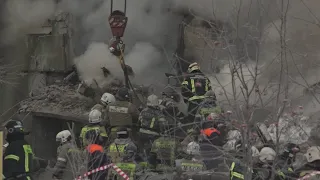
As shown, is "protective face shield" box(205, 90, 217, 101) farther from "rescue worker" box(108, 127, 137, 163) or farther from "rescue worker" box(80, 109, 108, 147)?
"rescue worker" box(80, 109, 108, 147)

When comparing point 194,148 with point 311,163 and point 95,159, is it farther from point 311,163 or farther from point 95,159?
point 311,163

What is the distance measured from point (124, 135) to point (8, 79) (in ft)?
25.4

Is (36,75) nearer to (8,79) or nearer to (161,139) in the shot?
(8,79)

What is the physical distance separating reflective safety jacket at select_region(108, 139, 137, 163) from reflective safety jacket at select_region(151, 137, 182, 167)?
2.52 feet

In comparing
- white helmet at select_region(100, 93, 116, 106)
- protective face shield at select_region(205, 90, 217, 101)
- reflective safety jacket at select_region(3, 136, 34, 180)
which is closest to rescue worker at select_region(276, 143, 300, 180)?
protective face shield at select_region(205, 90, 217, 101)

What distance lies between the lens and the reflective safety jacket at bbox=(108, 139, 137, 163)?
891 cm

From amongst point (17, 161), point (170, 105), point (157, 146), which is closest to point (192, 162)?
point (157, 146)

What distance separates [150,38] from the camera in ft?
48.0

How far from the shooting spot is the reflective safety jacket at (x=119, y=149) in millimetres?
8906

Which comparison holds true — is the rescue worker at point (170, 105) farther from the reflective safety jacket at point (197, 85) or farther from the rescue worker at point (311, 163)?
the rescue worker at point (311, 163)

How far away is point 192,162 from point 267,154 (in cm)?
171

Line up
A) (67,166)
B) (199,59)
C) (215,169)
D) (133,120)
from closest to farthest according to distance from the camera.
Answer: (215,169) < (67,166) < (133,120) < (199,59)

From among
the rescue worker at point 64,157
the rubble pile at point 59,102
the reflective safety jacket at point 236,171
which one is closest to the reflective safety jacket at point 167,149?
the rescue worker at point 64,157

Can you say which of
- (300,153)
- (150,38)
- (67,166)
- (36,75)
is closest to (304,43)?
(150,38)
